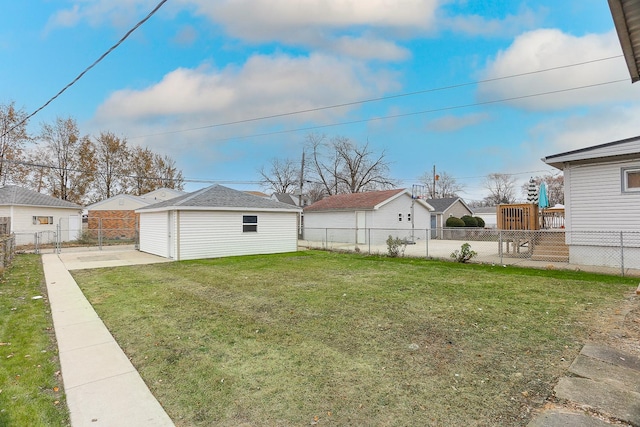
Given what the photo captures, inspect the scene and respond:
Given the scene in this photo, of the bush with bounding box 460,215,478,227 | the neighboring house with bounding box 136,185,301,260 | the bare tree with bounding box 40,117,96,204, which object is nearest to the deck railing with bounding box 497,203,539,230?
the neighboring house with bounding box 136,185,301,260

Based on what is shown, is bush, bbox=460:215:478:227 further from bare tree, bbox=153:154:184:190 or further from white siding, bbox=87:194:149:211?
bare tree, bbox=153:154:184:190

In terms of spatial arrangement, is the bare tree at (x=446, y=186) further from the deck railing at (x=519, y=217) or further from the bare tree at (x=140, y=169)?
the deck railing at (x=519, y=217)

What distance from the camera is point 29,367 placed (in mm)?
3615

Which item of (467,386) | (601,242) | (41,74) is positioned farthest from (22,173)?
(601,242)

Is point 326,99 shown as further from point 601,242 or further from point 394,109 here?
point 601,242

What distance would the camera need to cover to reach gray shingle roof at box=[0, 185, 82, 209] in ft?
64.8

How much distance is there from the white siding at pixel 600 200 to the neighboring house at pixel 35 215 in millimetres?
23894

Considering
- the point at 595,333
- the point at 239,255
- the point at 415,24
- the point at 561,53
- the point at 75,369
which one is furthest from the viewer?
the point at 239,255

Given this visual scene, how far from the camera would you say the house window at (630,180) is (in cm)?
985

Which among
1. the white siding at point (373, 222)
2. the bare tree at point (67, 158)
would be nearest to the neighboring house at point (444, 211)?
the white siding at point (373, 222)

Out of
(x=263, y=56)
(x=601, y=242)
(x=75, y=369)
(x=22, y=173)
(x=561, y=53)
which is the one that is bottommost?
(x=75, y=369)

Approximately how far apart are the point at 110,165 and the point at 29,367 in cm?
3704

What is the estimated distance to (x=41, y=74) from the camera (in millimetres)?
12398

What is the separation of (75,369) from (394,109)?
20.9 metres
